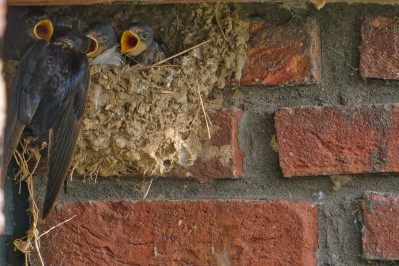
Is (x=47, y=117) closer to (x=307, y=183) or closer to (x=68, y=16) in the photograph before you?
(x=68, y=16)

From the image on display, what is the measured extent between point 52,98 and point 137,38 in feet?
1.00

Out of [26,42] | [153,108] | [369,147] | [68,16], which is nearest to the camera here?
[369,147]

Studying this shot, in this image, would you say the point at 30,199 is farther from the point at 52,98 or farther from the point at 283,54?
the point at 283,54

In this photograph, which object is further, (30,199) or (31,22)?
(31,22)

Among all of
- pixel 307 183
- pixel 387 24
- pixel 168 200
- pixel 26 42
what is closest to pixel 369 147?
pixel 307 183

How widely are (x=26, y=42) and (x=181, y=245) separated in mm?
867

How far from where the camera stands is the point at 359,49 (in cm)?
135

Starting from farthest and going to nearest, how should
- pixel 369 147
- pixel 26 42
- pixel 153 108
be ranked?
pixel 26 42 < pixel 153 108 < pixel 369 147

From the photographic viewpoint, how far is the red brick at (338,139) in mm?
1284

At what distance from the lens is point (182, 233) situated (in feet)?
4.41

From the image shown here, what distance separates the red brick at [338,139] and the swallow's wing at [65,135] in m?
0.43

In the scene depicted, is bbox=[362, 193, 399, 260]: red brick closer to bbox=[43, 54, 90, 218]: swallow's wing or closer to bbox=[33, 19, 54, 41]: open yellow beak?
bbox=[43, 54, 90, 218]: swallow's wing

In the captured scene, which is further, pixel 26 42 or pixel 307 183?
pixel 26 42

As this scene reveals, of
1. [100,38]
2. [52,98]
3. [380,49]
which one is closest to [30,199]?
[52,98]
